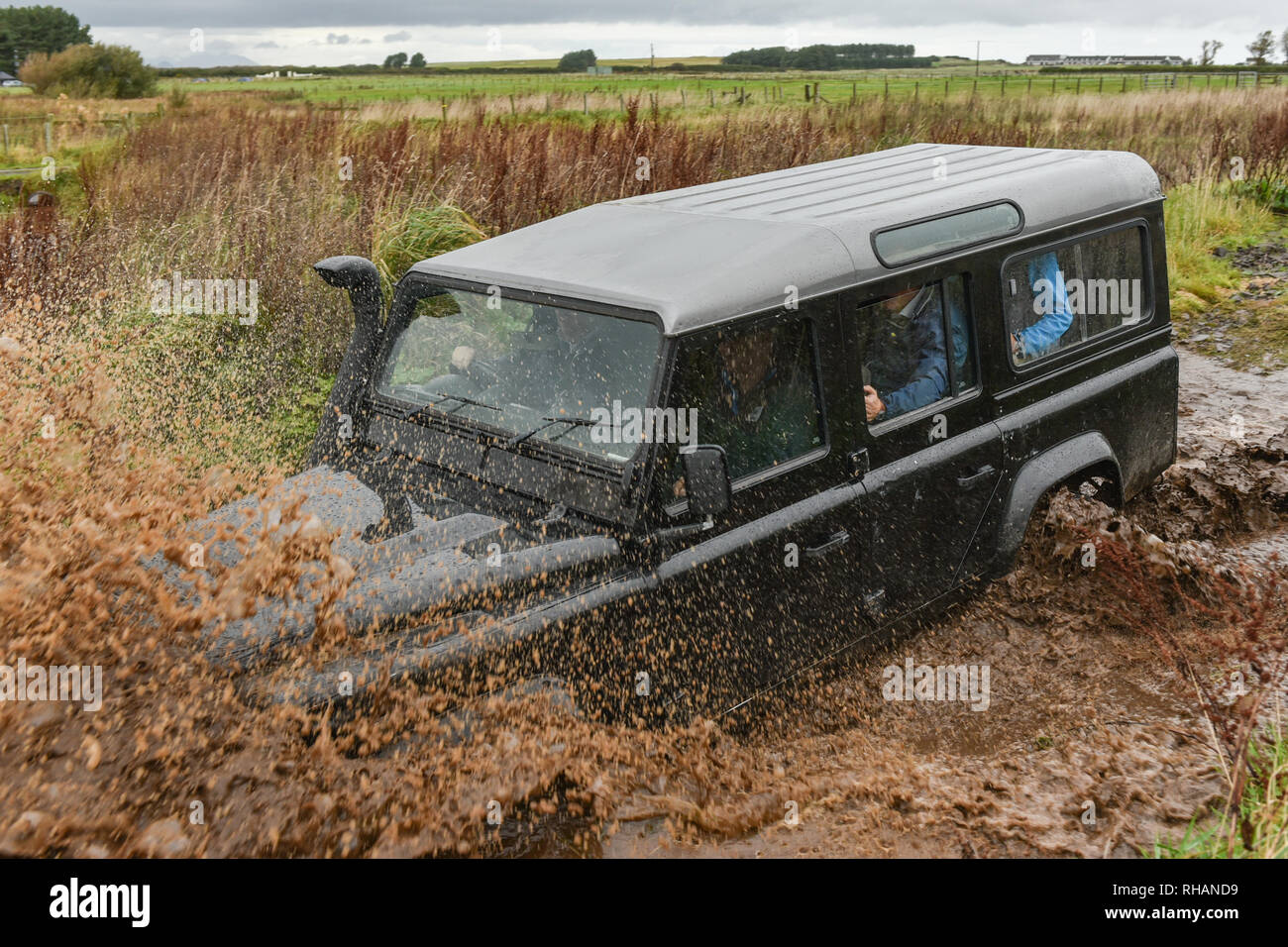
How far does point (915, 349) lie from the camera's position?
407cm

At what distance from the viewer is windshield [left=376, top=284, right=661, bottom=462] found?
3.36m

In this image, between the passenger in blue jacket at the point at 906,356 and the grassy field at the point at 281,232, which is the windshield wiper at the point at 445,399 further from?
the passenger in blue jacket at the point at 906,356

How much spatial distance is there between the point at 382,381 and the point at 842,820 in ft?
7.72

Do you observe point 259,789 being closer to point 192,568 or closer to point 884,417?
point 192,568

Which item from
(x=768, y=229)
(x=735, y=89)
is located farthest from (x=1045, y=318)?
(x=735, y=89)

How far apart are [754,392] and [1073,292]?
6.57ft

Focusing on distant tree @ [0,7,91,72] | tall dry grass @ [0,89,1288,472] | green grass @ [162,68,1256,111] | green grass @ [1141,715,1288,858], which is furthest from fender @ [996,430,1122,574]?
distant tree @ [0,7,91,72]

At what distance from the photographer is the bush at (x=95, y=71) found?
4362 cm

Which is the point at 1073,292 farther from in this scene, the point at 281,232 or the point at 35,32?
the point at 35,32

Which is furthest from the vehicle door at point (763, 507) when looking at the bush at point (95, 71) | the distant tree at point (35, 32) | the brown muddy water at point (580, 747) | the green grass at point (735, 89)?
the distant tree at point (35, 32)

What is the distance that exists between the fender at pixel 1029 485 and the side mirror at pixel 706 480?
174 centimetres

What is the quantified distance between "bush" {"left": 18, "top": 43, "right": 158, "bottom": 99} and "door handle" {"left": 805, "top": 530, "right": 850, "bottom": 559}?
46786 mm

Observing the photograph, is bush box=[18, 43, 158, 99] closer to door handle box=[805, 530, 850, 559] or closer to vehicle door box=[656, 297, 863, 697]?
vehicle door box=[656, 297, 863, 697]
